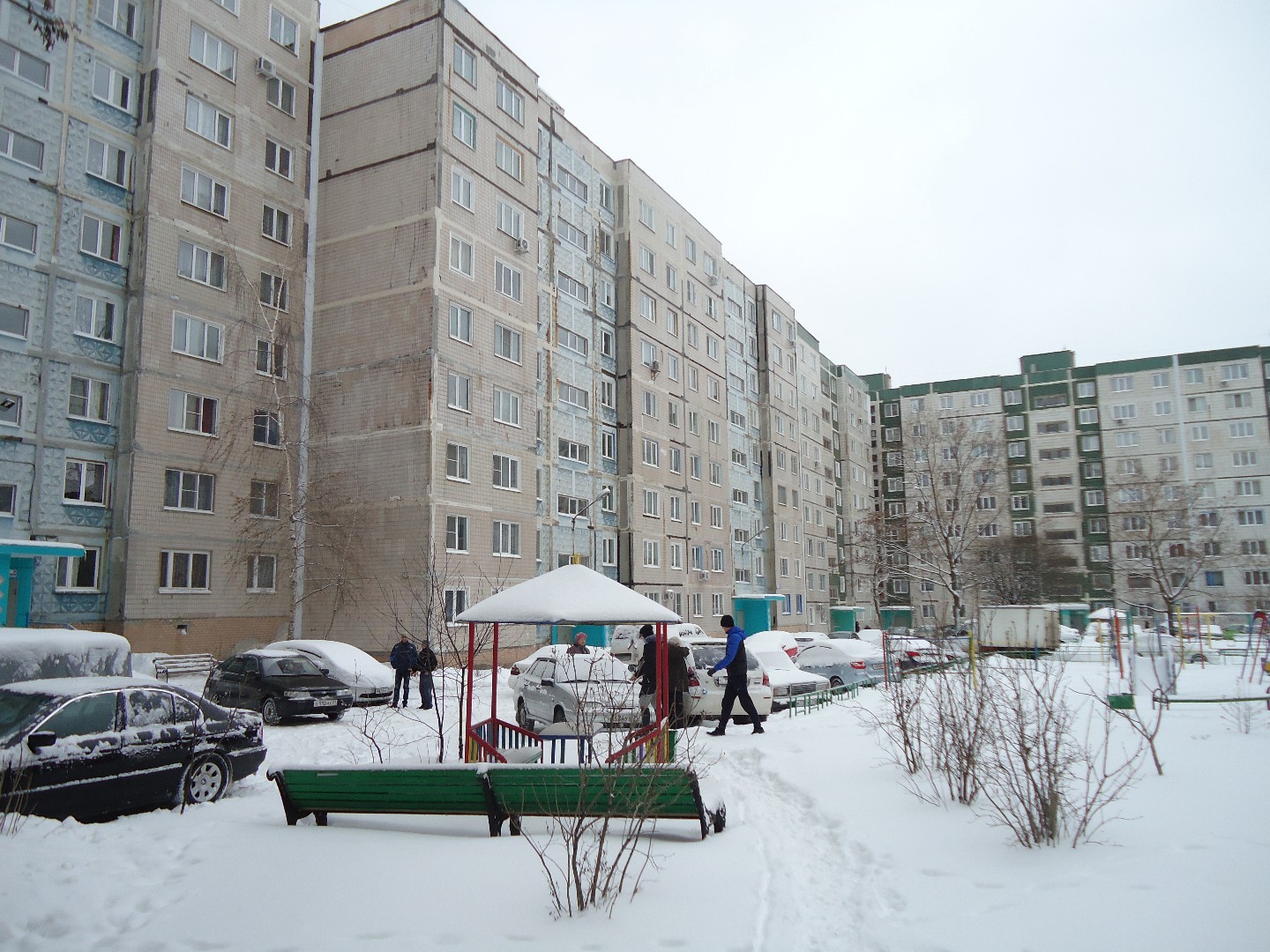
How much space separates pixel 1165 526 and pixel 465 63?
5706 centimetres

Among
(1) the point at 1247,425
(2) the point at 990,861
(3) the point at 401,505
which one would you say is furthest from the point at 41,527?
(1) the point at 1247,425

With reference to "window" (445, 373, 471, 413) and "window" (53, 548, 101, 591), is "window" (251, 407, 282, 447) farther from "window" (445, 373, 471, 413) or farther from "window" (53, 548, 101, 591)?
"window" (53, 548, 101, 591)

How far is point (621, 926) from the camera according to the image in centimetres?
547

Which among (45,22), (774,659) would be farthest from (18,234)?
(774,659)

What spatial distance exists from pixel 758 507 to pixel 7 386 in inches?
1634

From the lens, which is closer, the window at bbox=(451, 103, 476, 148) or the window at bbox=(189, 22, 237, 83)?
the window at bbox=(189, 22, 237, 83)

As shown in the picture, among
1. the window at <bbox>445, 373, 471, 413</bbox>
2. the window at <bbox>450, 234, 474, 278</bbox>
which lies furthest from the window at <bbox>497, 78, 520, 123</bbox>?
the window at <bbox>445, 373, 471, 413</bbox>

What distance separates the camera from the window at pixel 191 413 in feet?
87.4

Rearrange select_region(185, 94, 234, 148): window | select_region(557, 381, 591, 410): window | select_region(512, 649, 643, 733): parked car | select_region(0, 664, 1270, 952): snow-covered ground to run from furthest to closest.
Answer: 1. select_region(557, 381, 591, 410): window
2. select_region(185, 94, 234, 148): window
3. select_region(512, 649, 643, 733): parked car
4. select_region(0, 664, 1270, 952): snow-covered ground

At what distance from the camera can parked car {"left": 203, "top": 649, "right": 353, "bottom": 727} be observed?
16.2m

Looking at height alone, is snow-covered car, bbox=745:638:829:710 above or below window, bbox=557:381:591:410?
below

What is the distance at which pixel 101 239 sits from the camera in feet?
85.6

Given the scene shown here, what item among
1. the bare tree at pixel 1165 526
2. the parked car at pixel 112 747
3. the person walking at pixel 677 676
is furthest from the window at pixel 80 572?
the bare tree at pixel 1165 526

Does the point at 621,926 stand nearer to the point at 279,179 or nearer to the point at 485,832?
the point at 485,832
